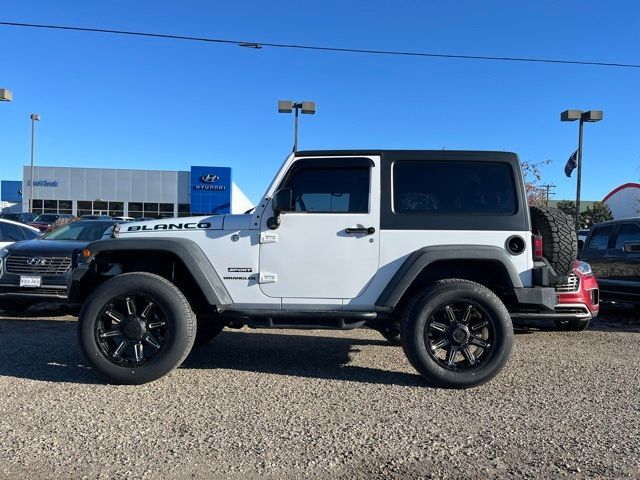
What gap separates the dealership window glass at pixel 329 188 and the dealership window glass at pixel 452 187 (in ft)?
1.06

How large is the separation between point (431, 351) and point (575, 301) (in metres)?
2.49

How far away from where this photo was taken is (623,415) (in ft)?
13.0

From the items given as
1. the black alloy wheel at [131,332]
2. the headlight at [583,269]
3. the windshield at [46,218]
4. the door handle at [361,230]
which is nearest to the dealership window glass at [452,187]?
the door handle at [361,230]

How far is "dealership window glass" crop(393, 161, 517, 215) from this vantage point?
15.4 ft

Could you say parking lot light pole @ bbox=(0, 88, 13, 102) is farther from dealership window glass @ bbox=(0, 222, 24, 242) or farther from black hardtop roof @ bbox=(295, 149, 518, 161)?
black hardtop roof @ bbox=(295, 149, 518, 161)

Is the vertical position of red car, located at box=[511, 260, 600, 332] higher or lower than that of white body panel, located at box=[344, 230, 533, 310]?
Result: lower

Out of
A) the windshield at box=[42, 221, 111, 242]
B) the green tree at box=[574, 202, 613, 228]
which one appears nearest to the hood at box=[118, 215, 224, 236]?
the windshield at box=[42, 221, 111, 242]

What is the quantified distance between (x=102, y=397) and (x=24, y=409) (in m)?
0.56

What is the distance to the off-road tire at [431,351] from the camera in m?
4.48

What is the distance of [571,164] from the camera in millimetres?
19266

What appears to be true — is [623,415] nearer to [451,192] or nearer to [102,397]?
[451,192]

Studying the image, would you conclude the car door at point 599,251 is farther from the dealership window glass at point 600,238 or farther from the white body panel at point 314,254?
the white body panel at point 314,254

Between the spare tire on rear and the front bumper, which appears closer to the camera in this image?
the spare tire on rear

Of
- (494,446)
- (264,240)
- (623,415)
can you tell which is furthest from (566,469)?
(264,240)
